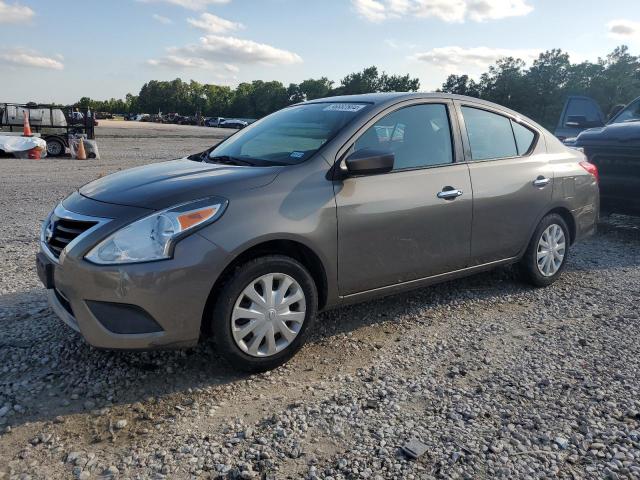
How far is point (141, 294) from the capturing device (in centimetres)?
294

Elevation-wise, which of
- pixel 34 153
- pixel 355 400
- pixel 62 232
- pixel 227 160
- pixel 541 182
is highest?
pixel 227 160

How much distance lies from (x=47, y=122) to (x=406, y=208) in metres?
18.0

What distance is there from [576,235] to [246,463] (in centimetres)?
415

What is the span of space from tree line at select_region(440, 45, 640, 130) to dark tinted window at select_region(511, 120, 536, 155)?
1527 inches

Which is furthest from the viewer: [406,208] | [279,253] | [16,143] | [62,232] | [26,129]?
[26,129]

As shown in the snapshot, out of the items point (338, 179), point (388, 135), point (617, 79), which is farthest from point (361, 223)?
point (617, 79)

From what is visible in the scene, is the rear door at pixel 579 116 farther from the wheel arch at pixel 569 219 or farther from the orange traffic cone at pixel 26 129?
the orange traffic cone at pixel 26 129

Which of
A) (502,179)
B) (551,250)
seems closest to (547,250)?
(551,250)

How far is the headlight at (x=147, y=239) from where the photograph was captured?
117 inches

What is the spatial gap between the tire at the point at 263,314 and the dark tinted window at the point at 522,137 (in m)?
2.56

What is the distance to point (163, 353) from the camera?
3594 millimetres

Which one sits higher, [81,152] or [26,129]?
[26,129]

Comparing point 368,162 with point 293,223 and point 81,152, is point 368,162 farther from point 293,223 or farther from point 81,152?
point 81,152

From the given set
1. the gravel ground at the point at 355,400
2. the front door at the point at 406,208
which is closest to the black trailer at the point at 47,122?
the gravel ground at the point at 355,400
